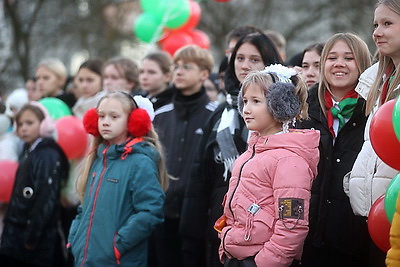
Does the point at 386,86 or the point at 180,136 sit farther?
the point at 180,136

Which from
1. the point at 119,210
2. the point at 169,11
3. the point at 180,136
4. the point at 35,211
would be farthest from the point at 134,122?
the point at 169,11

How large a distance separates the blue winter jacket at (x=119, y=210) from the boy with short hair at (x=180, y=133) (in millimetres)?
929

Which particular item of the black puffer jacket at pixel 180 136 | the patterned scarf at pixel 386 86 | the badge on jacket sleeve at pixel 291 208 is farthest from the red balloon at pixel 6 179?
the patterned scarf at pixel 386 86

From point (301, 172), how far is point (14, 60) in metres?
16.0

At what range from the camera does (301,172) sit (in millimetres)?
3916

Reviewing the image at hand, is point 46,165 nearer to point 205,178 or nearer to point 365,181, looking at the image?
point 205,178

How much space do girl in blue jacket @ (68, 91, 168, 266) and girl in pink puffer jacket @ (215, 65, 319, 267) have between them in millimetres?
1025

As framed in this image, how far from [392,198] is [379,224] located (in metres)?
0.30

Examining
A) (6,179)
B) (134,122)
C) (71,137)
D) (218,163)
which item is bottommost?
(6,179)

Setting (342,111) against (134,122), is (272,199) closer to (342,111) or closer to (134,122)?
(342,111)

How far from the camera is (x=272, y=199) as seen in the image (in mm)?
3992

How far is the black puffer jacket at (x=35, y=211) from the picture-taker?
20.6 ft

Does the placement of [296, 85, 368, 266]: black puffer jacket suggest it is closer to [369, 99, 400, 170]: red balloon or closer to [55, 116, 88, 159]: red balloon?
[369, 99, 400, 170]: red balloon

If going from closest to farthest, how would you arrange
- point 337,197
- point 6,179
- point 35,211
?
point 337,197 < point 35,211 < point 6,179
